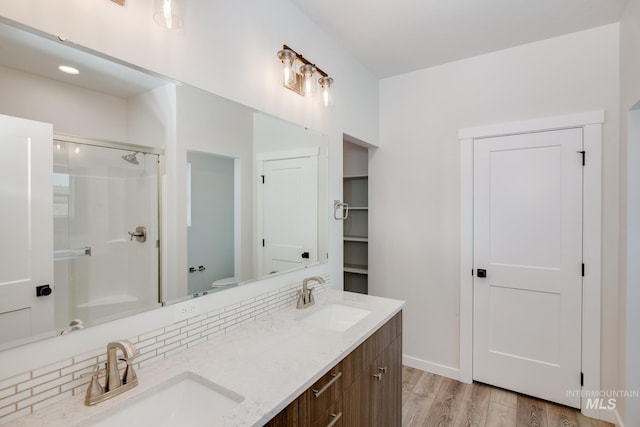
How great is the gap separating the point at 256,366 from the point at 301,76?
1.65m

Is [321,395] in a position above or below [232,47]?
below

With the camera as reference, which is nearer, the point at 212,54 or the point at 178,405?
the point at 178,405

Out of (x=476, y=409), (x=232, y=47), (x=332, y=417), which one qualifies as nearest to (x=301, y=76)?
(x=232, y=47)

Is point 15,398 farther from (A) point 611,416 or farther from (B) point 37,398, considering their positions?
(A) point 611,416

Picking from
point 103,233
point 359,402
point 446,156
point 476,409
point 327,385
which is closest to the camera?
point 103,233

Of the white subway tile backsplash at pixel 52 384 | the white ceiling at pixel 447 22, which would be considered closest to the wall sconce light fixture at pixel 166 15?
the white ceiling at pixel 447 22

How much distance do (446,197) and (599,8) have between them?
153 cm

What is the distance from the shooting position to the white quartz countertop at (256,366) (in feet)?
2.87

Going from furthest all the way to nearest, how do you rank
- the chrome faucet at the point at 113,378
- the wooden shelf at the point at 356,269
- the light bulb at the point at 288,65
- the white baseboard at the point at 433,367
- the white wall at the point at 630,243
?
the wooden shelf at the point at 356,269, the white baseboard at the point at 433,367, the white wall at the point at 630,243, the light bulb at the point at 288,65, the chrome faucet at the point at 113,378

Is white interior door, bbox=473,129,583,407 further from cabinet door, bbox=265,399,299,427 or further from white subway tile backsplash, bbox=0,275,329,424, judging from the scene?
cabinet door, bbox=265,399,299,427

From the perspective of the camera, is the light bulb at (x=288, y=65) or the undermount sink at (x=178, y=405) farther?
the light bulb at (x=288, y=65)

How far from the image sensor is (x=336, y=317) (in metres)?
1.88

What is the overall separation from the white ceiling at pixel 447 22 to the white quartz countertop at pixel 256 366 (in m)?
1.87

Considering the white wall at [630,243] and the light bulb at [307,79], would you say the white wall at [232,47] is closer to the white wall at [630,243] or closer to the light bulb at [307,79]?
the light bulb at [307,79]
